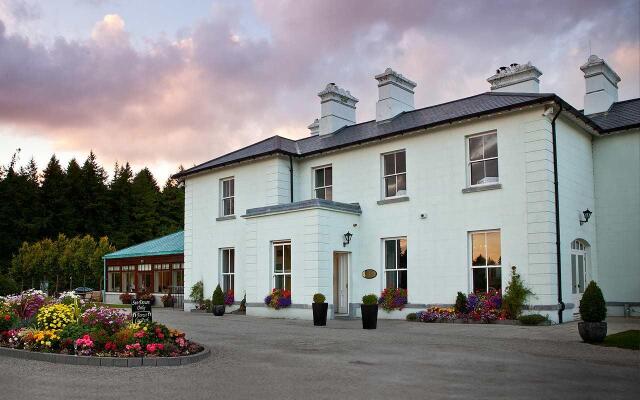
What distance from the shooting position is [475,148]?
20.0 metres

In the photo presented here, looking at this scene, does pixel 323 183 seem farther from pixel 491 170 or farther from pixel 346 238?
pixel 491 170

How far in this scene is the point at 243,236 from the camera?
2569 cm

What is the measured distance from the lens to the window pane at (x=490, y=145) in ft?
63.8

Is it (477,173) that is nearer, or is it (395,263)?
(477,173)

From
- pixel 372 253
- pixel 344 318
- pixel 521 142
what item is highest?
pixel 521 142

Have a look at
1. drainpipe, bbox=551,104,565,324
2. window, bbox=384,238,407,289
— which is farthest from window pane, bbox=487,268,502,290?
window, bbox=384,238,407,289

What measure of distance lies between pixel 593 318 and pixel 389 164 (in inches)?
406

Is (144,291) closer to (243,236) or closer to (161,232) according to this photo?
(243,236)

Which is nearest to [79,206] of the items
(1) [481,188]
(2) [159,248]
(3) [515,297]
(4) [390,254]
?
(2) [159,248]

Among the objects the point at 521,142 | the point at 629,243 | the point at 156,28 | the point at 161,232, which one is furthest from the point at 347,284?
the point at 161,232

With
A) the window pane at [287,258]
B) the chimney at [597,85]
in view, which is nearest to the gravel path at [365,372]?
the window pane at [287,258]

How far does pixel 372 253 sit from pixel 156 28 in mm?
11202

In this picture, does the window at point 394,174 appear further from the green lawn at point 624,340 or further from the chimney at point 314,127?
the chimney at point 314,127

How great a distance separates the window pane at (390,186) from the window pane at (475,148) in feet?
10.4
